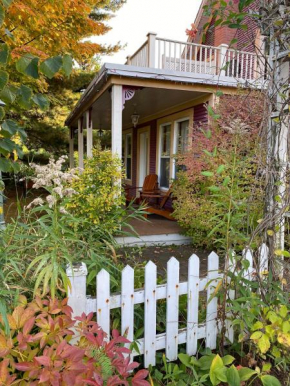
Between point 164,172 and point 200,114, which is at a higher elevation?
point 200,114

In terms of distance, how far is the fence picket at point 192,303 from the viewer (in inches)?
72.3

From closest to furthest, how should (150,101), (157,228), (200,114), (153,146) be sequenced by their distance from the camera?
(157,228)
(200,114)
(150,101)
(153,146)

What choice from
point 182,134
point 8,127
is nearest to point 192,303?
point 8,127

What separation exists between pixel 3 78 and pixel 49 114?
42.6 feet

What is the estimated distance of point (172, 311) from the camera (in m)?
1.81

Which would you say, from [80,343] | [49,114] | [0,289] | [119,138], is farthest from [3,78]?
[49,114]

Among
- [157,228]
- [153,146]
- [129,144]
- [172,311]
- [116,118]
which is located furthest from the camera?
[129,144]

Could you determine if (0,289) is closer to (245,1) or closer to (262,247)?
(262,247)

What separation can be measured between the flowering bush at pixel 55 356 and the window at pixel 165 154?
684 cm

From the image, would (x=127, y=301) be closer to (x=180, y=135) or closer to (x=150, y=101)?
(x=150, y=101)

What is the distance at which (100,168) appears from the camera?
445cm

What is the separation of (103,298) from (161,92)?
17.2 ft

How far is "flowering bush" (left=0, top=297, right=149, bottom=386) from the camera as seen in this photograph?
97cm

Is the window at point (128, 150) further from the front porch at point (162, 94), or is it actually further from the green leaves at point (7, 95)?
the green leaves at point (7, 95)
